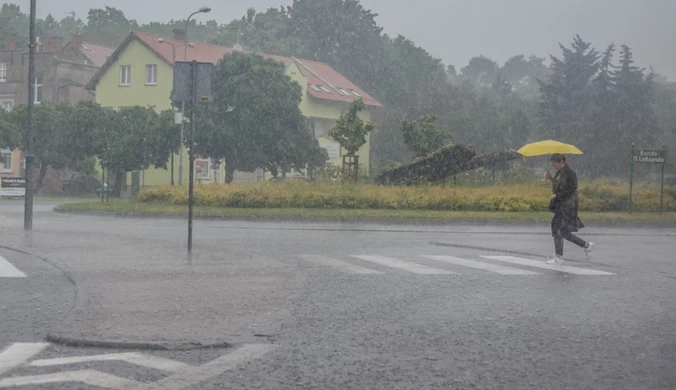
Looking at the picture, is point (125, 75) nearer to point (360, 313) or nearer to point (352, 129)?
point (352, 129)

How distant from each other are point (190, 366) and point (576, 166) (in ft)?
218

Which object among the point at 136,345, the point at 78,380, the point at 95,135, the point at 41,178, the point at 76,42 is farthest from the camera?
the point at 76,42

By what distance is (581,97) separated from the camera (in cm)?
7400

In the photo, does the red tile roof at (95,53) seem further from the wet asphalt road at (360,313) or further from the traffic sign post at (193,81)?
the traffic sign post at (193,81)

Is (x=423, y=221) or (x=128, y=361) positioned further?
(x=423, y=221)

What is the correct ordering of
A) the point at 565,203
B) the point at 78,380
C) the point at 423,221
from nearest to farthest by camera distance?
the point at 78,380, the point at 565,203, the point at 423,221

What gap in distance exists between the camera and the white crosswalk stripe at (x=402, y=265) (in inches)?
495

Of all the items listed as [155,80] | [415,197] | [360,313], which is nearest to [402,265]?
[360,313]

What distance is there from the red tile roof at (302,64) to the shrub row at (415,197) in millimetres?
26136

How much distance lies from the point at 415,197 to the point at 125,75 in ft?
127

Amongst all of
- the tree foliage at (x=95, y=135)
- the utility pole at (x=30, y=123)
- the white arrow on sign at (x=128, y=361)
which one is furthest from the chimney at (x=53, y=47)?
the white arrow on sign at (x=128, y=361)

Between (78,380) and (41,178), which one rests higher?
(41,178)

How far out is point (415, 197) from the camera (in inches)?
1166

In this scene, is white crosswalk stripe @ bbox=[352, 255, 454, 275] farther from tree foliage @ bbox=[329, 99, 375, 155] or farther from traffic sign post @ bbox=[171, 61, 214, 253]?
tree foliage @ bbox=[329, 99, 375, 155]
